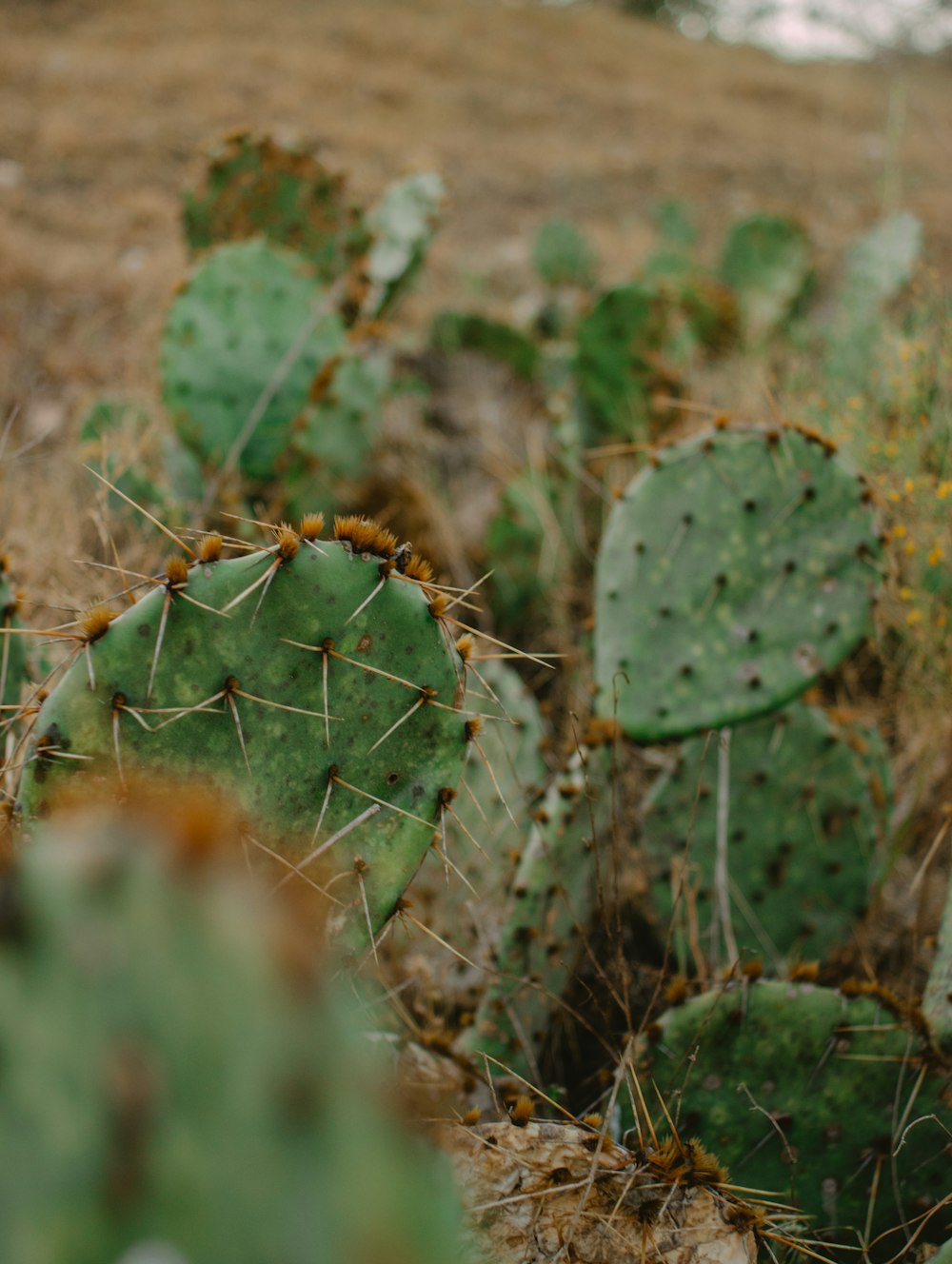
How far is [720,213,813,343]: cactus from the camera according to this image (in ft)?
15.1

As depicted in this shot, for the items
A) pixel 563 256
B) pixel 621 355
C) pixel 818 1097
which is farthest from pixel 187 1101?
pixel 563 256

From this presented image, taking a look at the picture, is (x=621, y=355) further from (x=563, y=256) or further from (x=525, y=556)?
(x=563, y=256)

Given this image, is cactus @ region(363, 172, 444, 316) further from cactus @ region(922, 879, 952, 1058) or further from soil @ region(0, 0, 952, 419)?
cactus @ region(922, 879, 952, 1058)

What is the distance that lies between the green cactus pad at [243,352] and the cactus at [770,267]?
2.87m

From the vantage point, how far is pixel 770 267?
4648mm

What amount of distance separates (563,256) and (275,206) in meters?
2.61

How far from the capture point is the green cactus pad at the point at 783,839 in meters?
1.58

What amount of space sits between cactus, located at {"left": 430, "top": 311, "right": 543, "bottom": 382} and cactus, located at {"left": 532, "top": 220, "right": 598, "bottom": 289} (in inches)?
66.5

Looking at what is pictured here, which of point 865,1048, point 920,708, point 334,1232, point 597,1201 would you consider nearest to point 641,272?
point 920,708

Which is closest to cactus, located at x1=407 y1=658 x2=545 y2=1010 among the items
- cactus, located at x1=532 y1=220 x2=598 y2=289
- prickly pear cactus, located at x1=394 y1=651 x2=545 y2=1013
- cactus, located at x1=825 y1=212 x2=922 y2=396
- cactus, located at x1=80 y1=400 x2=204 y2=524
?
prickly pear cactus, located at x1=394 y1=651 x2=545 y2=1013

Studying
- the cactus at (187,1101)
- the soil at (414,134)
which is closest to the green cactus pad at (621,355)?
the soil at (414,134)

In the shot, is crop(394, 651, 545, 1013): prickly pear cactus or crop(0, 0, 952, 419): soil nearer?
crop(394, 651, 545, 1013): prickly pear cactus

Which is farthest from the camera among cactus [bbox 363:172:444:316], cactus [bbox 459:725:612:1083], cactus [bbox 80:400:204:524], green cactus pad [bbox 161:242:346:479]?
cactus [bbox 363:172:444:316]

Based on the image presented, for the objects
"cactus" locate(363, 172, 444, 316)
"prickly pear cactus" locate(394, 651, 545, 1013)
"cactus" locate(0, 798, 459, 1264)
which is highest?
"cactus" locate(363, 172, 444, 316)
